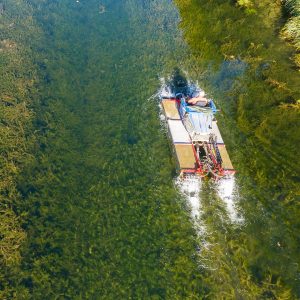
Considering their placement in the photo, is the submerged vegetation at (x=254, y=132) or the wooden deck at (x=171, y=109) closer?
the submerged vegetation at (x=254, y=132)

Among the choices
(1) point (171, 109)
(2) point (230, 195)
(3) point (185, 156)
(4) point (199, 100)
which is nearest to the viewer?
(2) point (230, 195)

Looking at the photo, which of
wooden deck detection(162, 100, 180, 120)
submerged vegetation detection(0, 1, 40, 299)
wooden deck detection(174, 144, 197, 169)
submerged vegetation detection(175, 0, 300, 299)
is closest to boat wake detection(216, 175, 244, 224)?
submerged vegetation detection(175, 0, 300, 299)

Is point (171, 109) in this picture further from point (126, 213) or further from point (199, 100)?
point (126, 213)

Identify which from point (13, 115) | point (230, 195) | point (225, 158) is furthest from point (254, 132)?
point (13, 115)

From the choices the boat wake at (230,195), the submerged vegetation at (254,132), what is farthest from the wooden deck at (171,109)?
the boat wake at (230,195)

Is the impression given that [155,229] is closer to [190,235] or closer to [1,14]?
[190,235]

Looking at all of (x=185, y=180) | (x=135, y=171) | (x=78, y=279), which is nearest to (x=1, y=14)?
Result: (x=135, y=171)

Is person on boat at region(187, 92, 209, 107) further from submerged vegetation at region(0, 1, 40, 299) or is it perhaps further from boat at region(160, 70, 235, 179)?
submerged vegetation at region(0, 1, 40, 299)

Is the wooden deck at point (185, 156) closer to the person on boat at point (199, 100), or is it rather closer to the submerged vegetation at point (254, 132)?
the submerged vegetation at point (254, 132)
